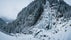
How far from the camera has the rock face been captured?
65756 millimetres

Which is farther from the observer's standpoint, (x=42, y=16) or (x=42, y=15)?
(x=42, y=15)

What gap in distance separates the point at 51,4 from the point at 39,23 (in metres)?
15.9

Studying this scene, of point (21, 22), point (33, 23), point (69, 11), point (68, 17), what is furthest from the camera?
point (21, 22)

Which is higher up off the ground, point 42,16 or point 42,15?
point 42,15

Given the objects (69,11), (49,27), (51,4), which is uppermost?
(51,4)

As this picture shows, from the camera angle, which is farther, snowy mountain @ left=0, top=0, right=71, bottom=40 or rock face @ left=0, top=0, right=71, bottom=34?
rock face @ left=0, top=0, right=71, bottom=34

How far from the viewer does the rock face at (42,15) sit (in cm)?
6576

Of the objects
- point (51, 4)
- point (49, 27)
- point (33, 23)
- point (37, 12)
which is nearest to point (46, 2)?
point (51, 4)

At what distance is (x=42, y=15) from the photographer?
73438 mm

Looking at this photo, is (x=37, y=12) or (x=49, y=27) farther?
(x=37, y=12)

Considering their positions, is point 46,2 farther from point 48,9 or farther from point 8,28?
point 8,28

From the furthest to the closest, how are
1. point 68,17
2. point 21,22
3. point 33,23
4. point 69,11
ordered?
point 21,22, point 33,23, point 69,11, point 68,17

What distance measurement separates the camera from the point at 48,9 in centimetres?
7656

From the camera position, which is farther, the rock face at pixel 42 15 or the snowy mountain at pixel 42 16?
the rock face at pixel 42 15
